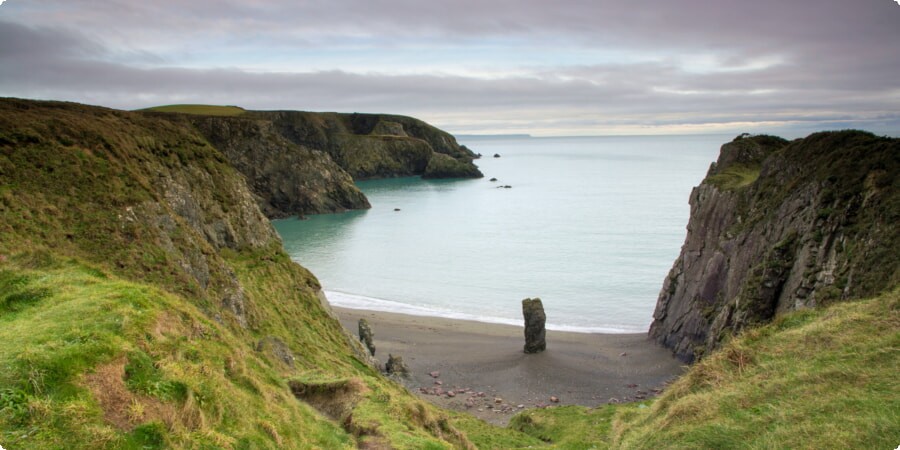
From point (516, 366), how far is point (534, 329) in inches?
94.8

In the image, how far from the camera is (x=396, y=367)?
98.4ft

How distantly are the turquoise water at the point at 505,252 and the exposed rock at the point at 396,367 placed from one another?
13900mm

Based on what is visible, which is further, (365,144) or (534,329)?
(365,144)

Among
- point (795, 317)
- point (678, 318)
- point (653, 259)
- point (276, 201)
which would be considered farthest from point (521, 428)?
point (276, 201)

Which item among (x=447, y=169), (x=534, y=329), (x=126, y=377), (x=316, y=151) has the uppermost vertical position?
(x=316, y=151)

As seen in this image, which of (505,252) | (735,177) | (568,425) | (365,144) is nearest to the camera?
(568,425)

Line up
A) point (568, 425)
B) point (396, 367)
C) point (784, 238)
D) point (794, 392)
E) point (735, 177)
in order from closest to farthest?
point (794, 392), point (568, 425), point (784, 238), point (396, 367), point (735, 177)

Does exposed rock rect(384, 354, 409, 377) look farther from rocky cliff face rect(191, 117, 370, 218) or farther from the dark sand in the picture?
rocky cliff face rect(191, 117, 370, 218)

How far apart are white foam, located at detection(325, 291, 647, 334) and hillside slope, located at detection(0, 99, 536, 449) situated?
57.4 ft

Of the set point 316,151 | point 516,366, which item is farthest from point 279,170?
point 516,366

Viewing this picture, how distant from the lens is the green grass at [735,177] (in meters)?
34.8

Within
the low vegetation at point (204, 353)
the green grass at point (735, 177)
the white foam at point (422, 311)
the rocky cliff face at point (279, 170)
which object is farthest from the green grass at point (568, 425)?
the rocky cliff face at point (279, 170)

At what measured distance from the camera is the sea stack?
108ft

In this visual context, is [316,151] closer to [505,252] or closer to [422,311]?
[505,252]
